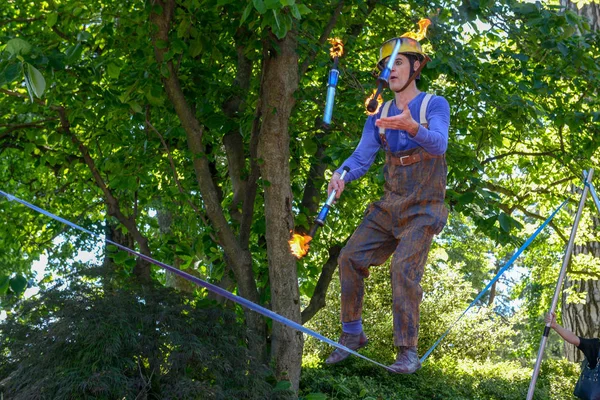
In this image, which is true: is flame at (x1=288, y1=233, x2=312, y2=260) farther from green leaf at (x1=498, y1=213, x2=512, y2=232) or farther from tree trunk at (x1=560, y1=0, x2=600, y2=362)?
tree trunk at (x1=560, y1=0, x2=600, y2=362)

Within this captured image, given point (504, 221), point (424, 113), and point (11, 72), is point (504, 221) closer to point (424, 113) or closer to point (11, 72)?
point (424, 113)

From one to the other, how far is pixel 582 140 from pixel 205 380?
17.0ft

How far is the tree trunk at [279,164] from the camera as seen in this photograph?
671 centimetres

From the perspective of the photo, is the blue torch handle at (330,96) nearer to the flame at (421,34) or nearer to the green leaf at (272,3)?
the flame at (421,34)

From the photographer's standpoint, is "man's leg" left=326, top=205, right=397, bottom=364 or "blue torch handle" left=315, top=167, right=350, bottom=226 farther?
"man's leg" left=326, top=205, right=397, bottom=364

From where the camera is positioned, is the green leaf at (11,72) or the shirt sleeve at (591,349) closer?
the green leaf at (11,72)

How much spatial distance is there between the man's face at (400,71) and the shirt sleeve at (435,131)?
19 cm

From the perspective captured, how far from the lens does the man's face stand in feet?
13.6

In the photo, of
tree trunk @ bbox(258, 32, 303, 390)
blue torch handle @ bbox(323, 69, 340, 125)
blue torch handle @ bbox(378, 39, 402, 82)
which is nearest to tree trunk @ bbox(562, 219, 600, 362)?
tree trunk @ bbox(258, 32, 303, 390)

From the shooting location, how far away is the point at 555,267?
1443 centimetres

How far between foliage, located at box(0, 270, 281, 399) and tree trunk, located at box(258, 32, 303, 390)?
0.68 m

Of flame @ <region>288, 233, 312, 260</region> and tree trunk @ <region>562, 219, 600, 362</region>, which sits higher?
tree trunk @ <region>562, 219, 600, 362</region>

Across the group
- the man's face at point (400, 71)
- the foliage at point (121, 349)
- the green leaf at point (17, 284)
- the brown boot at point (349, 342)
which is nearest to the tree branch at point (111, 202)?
the foliage at point (121, 349)

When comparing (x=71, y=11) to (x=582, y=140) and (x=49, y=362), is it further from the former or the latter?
(x=582, y=140)
